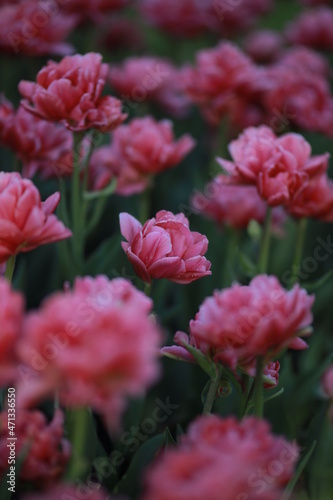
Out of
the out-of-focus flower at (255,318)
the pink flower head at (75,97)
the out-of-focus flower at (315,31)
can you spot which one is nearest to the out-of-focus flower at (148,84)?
the out-of-focus flower at (315,31)

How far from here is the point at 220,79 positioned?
3.87 ft

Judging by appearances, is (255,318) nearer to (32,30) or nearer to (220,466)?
(220,466)

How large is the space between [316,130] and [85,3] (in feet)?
1.87

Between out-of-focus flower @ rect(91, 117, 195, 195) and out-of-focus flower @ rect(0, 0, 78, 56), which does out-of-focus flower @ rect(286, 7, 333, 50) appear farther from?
out-of-focus flower @ rect(91, 117, 195, 195)

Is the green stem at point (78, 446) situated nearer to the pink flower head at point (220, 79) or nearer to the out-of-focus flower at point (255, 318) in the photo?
the out-of-focus flower at point (255, 318)

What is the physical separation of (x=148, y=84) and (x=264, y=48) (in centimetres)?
49

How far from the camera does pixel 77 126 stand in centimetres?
75

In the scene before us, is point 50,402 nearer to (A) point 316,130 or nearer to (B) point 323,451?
(B) point 323,451

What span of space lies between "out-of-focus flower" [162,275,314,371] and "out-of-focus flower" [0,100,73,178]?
0.43 m

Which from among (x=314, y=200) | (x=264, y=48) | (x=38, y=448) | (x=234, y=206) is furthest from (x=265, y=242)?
(x=264, y=48)

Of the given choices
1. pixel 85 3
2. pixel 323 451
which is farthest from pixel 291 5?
pixel 323 451

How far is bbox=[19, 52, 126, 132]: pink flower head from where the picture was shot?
2.40 ft

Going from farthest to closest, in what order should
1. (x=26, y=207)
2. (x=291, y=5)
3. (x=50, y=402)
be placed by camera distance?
(x=291, y=5) < (x=50, y=402) < (x=26, y=207)

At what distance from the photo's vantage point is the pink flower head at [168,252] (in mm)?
602
